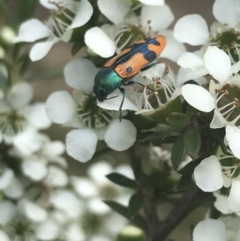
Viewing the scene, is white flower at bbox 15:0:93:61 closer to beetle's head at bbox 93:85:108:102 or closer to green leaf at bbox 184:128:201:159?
beetle's head at bbox 93:85:108:102

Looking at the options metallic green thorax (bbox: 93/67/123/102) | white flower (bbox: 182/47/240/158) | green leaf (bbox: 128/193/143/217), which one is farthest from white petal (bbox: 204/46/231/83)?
green leaf (bbox: 128/193/143/217)

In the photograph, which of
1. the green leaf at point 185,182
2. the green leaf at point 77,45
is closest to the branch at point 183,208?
the green leaf at point 185,182

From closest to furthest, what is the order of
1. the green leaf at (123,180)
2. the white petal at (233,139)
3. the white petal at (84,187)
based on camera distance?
the white petal at (233,139)
the green leaf at (123,180)
the white petal at (84,187)

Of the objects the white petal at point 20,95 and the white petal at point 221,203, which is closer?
the white petal at point 221,203

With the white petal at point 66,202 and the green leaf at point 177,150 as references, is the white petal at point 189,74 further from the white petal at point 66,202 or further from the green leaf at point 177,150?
the white petal at point 66,202

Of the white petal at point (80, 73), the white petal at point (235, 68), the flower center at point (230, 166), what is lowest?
the flower center at point (230, 166)

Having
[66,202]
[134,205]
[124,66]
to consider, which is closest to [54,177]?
[66,202]
